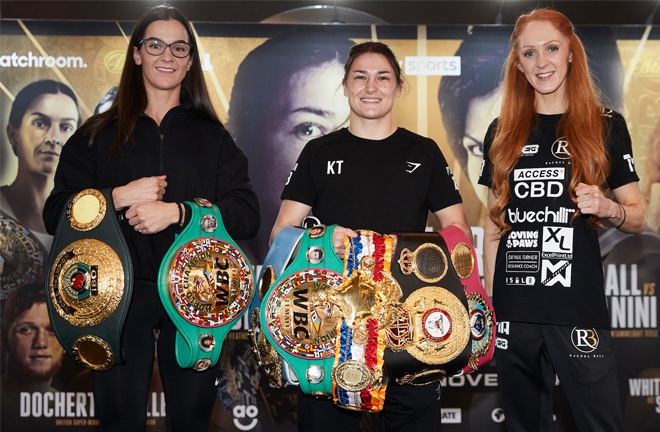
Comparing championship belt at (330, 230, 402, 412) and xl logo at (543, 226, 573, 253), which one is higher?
xl logo at (543, 226, 573, 253)

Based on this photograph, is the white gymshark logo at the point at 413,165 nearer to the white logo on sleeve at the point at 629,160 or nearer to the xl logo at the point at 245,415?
the white logo on sleeve at the point at 629,160

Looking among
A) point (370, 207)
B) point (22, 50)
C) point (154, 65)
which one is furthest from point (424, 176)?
point (22, 50)

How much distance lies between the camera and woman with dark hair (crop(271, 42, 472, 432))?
219cm

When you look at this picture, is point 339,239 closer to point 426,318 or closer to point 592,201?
point 426,318

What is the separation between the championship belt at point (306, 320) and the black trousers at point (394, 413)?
169mm

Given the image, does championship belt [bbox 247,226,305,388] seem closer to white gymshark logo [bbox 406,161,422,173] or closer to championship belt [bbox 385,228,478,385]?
championship belt [bbox 385,228,478,385]

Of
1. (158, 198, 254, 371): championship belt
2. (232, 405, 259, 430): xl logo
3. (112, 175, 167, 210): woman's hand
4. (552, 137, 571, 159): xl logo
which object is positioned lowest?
(232, 405, 259, 430): xl logo

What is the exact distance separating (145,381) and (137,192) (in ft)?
1.72

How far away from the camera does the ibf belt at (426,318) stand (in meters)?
2.00

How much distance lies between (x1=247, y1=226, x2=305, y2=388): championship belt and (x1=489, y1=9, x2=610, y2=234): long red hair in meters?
0.66

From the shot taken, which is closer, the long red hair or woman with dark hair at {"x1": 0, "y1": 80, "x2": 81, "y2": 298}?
the long red hair

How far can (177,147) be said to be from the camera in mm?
2223

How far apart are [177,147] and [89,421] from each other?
6.76 ft

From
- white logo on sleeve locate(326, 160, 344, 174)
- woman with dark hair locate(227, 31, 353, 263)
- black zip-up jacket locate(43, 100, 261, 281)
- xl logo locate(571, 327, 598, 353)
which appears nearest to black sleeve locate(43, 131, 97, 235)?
black zip-up jacket locate(43, 100, 261, 281)
